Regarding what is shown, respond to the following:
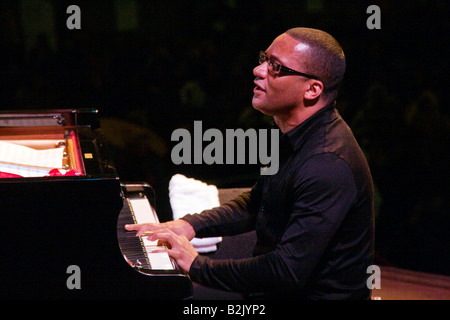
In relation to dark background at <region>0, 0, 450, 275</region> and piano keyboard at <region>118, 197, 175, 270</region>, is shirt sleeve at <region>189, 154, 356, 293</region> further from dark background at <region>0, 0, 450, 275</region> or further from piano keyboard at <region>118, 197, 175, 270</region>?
dark background at <region>0, 0, 450, 275</region>

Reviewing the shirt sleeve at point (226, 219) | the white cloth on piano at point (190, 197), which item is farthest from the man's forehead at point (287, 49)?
the white cloth on piano at point (190, 197)

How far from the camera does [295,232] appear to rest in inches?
65.1

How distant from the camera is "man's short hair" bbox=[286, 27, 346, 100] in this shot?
1810 millimetres

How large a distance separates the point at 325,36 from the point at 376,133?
224 cm

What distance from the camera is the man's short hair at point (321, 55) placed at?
71.2 inches

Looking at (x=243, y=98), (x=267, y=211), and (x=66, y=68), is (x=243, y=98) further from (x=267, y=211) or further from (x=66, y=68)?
(x=267, y=211)

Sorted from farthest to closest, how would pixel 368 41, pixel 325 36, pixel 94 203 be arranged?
1. pixel 368 41
2. pixel 325 36
3. pixel 94 203

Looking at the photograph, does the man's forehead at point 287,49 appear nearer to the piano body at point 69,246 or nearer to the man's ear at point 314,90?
the man's ear at point 314,90

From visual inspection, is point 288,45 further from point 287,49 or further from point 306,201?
point 306,201

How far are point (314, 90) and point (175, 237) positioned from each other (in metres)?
0.66

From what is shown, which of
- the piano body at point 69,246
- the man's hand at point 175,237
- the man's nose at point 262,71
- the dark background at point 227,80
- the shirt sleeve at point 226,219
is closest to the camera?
the piano body at point 69,246

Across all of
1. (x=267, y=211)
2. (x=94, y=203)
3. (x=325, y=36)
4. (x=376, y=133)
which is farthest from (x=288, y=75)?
(x=376, y=133)

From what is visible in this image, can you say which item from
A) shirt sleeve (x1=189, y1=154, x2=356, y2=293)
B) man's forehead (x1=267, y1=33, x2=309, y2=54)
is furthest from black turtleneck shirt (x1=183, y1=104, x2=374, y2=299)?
man's forehead (x1=267, y1=33, x2=309, y2=54)

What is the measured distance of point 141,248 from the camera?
1.90 meters
